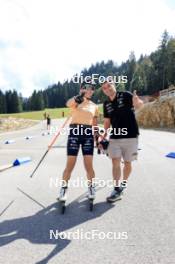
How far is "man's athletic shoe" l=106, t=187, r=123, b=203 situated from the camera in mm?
5973

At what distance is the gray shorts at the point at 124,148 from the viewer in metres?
6.14

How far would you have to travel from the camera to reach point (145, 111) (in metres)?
49.1

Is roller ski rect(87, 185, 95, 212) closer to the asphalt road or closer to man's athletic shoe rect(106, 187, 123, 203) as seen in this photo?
the asphalt road

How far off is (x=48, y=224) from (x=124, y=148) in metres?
2.09

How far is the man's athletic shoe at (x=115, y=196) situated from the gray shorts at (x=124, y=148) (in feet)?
1.92

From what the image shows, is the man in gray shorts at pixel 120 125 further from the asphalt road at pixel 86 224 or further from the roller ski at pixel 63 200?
the roller ski at pixel 63 200

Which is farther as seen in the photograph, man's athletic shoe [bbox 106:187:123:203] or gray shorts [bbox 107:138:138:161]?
gray shorts [bbox 107:138:138:161]

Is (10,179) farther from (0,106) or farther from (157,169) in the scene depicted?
(0,106)

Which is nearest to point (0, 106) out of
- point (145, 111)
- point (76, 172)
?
point (145, 111)

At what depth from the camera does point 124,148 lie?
6.18 m

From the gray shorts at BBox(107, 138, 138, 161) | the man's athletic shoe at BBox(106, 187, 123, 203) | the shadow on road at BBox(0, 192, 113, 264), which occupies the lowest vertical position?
the shadow on road at BBox(0, 192, 113, 264)

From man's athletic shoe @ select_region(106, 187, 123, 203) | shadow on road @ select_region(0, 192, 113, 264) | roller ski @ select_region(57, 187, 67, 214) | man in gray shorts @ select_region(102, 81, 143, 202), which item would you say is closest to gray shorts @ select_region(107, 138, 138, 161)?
man in gray shorts @ select_region(102, 81, 143, 202)

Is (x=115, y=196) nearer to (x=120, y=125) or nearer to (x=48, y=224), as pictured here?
(x=120, y=125)

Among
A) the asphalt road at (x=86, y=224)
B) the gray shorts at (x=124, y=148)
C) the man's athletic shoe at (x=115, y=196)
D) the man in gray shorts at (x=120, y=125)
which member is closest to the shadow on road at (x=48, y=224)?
the asphalt road at (x=86, y=224)
